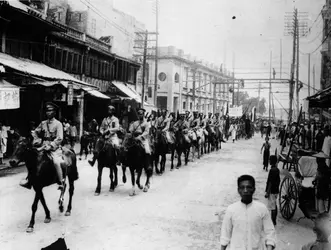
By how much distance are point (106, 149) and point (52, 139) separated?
2488 millimetres

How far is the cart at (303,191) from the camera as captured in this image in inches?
291

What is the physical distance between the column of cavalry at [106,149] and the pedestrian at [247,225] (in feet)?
14.4

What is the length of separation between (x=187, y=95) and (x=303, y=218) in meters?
40.6

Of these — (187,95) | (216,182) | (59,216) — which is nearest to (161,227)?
(59,216)

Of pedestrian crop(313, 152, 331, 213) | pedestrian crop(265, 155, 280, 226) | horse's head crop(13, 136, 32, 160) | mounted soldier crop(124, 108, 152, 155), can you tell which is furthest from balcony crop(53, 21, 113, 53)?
pedestrian crop(313, 152, 331, 213)

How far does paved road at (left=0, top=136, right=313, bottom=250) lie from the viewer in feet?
20.4

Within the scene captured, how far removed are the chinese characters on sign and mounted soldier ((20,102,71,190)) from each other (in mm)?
5841

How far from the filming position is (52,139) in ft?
25.2

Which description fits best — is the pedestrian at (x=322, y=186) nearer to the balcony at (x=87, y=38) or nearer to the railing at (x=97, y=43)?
the balcony at (x=87, y=38)

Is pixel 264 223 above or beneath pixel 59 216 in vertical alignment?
above

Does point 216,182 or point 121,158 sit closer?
point 121,158

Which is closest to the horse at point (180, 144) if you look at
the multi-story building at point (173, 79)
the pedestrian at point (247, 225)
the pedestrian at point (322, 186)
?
the pedestrian at point (322, 186)

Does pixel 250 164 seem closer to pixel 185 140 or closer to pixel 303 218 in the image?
pixel 185 140

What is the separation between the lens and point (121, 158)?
33.7 feet
